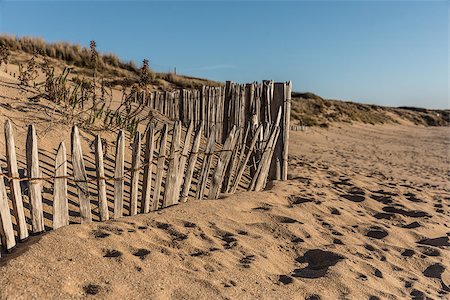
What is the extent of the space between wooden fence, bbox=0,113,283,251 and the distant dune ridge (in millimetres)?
133

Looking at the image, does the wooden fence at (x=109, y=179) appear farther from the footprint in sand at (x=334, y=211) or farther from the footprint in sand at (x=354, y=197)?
the footprint in sand at (x=354, y=197)

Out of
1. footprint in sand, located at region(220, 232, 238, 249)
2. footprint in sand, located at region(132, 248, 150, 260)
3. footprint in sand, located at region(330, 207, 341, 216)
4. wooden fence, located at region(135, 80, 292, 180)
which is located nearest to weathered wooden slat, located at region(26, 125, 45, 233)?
footprint in sand, located at region(132, 248, 150, 260)

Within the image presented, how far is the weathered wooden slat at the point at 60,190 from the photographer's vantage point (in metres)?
2.70

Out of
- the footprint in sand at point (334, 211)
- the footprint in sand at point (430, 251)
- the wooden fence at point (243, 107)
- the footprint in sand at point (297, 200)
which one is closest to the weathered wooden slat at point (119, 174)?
the wooden fence at point (243, 107)

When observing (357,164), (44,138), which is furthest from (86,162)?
(357,164)

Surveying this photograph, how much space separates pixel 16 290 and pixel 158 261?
822mm

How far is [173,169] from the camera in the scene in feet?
11.5

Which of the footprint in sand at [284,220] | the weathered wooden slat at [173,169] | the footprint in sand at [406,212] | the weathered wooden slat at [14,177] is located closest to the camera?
the weathered wooden slat at [14,177]

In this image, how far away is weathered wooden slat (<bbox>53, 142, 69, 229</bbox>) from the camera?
2.70 metres

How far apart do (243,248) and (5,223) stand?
1.61m

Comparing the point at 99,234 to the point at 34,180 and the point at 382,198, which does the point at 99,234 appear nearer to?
the point at 34,180

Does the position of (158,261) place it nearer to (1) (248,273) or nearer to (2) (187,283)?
(2) (187,283)

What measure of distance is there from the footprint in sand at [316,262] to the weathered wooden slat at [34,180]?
5.85 ft

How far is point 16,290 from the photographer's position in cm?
207
